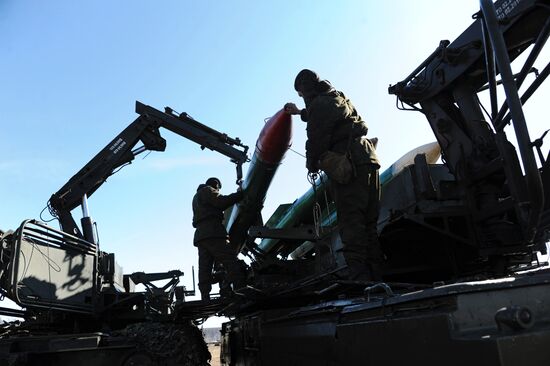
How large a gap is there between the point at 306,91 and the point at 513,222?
2204mm

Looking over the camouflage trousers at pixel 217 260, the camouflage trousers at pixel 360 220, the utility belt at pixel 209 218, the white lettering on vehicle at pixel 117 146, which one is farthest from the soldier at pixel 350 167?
the white lettering on vehicle at pixel 117 146

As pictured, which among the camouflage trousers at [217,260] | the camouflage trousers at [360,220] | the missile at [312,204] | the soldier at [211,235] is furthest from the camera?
the soldier at [211,235]

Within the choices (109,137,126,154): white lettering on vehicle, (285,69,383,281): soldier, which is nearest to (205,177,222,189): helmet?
(109,137,126,154): white lettering on vehicle

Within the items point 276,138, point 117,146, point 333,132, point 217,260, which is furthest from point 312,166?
point 117,146

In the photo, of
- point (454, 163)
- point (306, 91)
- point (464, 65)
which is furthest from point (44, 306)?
point (464, 65)

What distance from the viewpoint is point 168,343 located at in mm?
4656

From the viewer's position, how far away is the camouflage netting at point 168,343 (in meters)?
4.60

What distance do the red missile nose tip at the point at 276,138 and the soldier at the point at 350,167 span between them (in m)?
2.77

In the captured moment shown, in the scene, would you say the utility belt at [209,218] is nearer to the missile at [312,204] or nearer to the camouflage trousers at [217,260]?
the camouflage trousers at [217,260]

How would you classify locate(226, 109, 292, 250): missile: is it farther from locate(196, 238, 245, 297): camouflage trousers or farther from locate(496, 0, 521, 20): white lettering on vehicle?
locate(496, 0, 521, 20): white lettering on vehicle

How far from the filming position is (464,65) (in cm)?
458

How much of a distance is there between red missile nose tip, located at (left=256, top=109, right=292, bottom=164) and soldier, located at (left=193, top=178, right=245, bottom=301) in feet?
2.38

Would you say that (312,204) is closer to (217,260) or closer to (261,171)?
(261,171)

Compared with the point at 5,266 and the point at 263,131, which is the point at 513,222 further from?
the point at 5,266
